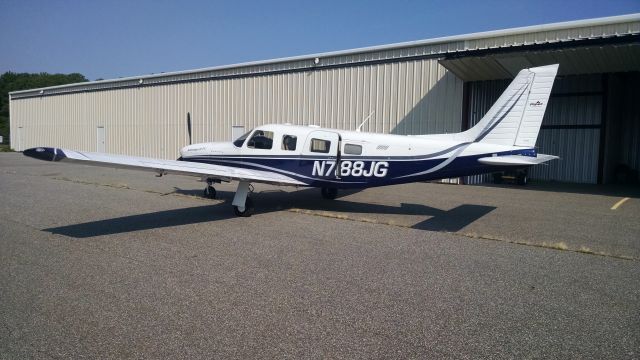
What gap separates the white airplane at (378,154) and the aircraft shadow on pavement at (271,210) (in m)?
0.98

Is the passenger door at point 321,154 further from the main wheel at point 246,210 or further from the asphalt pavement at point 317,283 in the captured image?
the main wheel at point 246,210

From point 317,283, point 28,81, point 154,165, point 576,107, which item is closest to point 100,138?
point 154,165

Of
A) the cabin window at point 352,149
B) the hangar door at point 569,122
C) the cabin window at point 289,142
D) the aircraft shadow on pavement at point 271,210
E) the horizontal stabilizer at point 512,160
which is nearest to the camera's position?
the aircraft shadow on pavement at point 271,210

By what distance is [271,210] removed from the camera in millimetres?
10789

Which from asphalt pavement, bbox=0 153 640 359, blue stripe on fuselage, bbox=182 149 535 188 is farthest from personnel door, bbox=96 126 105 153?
blue stripe on fuselage, bbox=182 149 535 188

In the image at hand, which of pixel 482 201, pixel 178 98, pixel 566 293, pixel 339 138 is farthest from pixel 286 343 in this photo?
pixel 178 98

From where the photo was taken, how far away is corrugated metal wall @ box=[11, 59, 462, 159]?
1752cm

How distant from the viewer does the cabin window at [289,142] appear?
10.5m

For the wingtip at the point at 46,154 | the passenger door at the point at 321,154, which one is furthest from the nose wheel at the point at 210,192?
the wingtip at the point at 46,154

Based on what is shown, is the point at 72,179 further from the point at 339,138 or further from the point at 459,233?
the point at 459,233

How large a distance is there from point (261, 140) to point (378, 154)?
305 cm

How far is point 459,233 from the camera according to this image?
823 cm

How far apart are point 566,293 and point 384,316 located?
240 centimetres

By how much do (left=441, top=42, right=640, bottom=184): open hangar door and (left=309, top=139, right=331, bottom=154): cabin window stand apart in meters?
7.51
